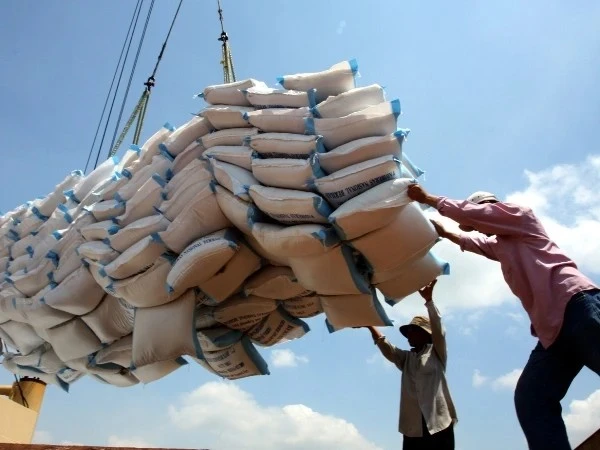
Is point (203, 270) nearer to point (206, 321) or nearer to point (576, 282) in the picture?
point (206, 321)

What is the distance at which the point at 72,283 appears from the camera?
12.4 feet

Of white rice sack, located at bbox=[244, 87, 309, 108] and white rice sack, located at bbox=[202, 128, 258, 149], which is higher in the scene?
white rice sack, located at bbox=[244, 87, 309, 108]

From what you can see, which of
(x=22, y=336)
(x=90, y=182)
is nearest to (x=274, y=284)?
(x=90, y=182)

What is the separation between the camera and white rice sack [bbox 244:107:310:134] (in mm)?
3049

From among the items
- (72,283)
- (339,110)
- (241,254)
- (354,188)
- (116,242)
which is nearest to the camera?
(354,188)

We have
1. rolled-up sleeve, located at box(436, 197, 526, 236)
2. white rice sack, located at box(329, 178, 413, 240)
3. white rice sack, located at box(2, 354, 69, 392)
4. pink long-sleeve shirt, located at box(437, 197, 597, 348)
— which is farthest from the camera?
white rice sack, located at box(2, 354, 69, 392)

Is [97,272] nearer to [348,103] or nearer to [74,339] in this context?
[74,339]

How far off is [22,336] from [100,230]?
59.4 inches

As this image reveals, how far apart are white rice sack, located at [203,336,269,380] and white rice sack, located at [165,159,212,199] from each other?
109 cm

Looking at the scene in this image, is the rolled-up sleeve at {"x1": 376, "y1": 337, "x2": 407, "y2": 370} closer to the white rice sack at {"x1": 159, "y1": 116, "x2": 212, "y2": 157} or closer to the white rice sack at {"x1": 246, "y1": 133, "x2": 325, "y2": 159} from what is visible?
the white rice sack at {"x1": 246, "y1": 133, "x2": 325, "y2": 159}

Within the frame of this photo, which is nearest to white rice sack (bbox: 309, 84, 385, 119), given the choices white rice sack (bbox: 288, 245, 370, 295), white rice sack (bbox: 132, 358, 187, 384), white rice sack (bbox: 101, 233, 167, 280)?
white rice sack (bbox: 288, 245, 370, 295)

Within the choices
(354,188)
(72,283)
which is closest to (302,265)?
(354,188)

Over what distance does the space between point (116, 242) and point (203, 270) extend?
71 cm

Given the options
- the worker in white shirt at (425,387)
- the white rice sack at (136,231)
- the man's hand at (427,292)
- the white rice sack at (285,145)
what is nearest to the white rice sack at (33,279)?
the white rice sack at (136,231)
